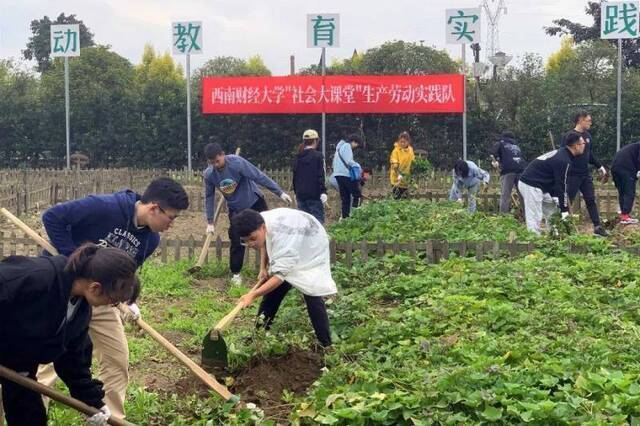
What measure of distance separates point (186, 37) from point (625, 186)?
33.7 feet

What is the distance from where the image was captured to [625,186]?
1112 cm

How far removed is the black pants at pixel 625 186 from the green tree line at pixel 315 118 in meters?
6.73

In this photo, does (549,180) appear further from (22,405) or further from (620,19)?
(620,19)

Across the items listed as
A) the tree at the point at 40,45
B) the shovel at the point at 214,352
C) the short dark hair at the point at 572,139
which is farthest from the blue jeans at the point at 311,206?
the tree at the point at 40,45

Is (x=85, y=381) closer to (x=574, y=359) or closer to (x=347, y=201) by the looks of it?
(x=574, y=359)

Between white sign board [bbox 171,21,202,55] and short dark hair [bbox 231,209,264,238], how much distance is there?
13510 millimetres

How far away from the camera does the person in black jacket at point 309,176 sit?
10070 mm

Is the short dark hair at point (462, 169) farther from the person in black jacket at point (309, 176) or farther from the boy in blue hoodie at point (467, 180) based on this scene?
the person in black jacket at point (309, 176)

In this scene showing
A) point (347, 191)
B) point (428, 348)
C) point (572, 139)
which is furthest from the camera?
point (347, 191)

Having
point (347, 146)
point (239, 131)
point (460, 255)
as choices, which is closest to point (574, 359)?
point (460, 255)

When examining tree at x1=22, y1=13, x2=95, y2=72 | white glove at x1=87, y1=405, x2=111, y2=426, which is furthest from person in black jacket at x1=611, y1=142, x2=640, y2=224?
tree at x1=22, y1=13, x2=95, y2=72

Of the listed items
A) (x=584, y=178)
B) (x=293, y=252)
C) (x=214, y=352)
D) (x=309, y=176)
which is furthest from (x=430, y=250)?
(x=214, y=352)

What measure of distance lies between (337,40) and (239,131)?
5.50 m

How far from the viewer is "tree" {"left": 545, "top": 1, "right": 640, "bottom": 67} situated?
2956cm
